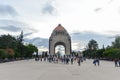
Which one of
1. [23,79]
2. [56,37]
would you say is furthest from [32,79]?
[56,37]

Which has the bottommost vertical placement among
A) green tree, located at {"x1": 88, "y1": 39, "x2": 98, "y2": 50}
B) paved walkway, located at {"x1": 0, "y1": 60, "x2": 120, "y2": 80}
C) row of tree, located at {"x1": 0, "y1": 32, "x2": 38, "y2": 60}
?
paved walkway, located at {"x1": 0, "y1": 60, "x2": 120, "y2": 80}

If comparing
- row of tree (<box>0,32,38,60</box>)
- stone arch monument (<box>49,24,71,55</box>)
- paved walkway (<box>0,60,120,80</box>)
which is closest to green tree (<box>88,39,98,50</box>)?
stone arch monument (<box>49,24,71,55</box>)

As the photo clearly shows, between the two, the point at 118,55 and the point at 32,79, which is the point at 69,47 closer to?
the point at 118,55

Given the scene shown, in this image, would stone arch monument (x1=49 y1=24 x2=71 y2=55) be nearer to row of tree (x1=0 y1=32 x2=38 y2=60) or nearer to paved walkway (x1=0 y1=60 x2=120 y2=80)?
row of tree (x1=0 y1=32 x2=38 y2=60)

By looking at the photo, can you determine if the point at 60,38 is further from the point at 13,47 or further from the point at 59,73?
the point at 59,73

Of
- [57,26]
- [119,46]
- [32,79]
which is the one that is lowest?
[32,79]

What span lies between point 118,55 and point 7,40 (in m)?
49.1

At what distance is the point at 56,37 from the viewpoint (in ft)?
493

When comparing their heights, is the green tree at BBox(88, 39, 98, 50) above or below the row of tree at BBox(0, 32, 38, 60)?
above

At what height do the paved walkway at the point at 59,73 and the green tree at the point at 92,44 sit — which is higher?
the green tree at the point at 92,44

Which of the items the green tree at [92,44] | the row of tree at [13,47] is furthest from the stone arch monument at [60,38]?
the green tree at [92,44]

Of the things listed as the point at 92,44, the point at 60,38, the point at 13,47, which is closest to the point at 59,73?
the point at 13,47

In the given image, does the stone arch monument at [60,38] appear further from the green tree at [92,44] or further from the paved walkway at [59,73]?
Answer: the paved walkway at [59,73]

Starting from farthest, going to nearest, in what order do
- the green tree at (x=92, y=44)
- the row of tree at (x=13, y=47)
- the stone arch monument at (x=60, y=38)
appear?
the green tree at (x=92, y=44), the stone arch monument at (x=60, y=38), the row of tree at (x=13, y=47)
